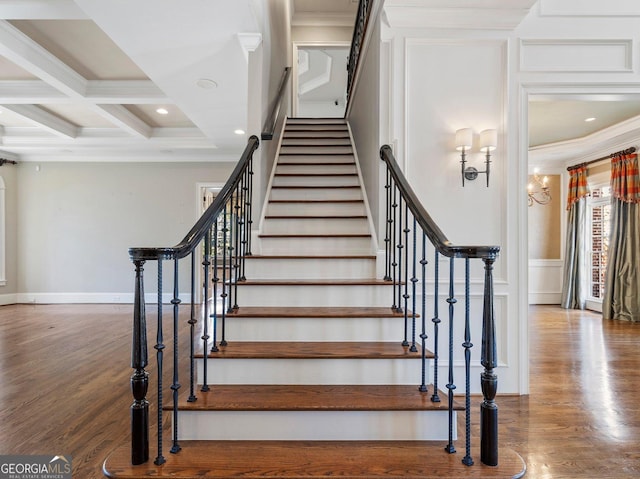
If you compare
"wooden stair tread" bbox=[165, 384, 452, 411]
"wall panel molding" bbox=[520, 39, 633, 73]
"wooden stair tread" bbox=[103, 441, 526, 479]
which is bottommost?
"wooden stair tread" bbox=[103, 441, 526, 479]

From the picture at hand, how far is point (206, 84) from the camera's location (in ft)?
12.5

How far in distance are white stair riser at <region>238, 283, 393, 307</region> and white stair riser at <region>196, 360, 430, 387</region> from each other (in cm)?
56

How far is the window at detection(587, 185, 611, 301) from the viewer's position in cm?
619

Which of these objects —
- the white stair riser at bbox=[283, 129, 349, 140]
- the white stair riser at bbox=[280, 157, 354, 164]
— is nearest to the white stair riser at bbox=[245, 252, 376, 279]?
the white stair riser at bbox=[280, 157, 354, 164]

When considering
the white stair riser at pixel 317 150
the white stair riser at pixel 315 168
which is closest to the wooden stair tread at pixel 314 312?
the white stair riser at pixel 315 168

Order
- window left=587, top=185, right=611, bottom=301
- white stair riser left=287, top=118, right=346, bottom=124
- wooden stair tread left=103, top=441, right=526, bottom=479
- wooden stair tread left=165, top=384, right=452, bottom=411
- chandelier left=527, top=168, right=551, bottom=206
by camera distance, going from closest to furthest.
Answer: wooden stair tread left=103, top=441, right=526, bottom=479
wooden stair tread left=165, top=384, right=452, bottom=411
white stair riser left=287, top=118, right=346, bottom=124
window left=587, top=185, right=611, bottom=301
chandelier left=527, top=168, right=551, bottom=206

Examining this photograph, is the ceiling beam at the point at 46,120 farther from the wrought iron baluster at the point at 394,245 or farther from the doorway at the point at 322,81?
the wrought iron baluster at the point at 394,245

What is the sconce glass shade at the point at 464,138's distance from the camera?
8.39 feet

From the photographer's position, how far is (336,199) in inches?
140

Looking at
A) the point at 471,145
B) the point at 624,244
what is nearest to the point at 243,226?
the point at 471,145

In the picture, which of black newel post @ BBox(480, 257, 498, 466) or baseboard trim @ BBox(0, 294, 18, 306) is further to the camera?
baseboard trim @ BBox(0, 294, 18, 306)

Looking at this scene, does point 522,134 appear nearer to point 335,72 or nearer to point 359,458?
A: point 359,458

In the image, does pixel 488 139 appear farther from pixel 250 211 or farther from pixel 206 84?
pixel 206 84

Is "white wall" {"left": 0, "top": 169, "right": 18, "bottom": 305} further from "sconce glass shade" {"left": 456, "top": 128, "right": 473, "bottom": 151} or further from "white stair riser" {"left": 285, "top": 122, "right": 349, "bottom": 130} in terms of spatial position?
"sconce glass shade" {"left": 456, "top": 128, "right": 473, "bottom": 151}
